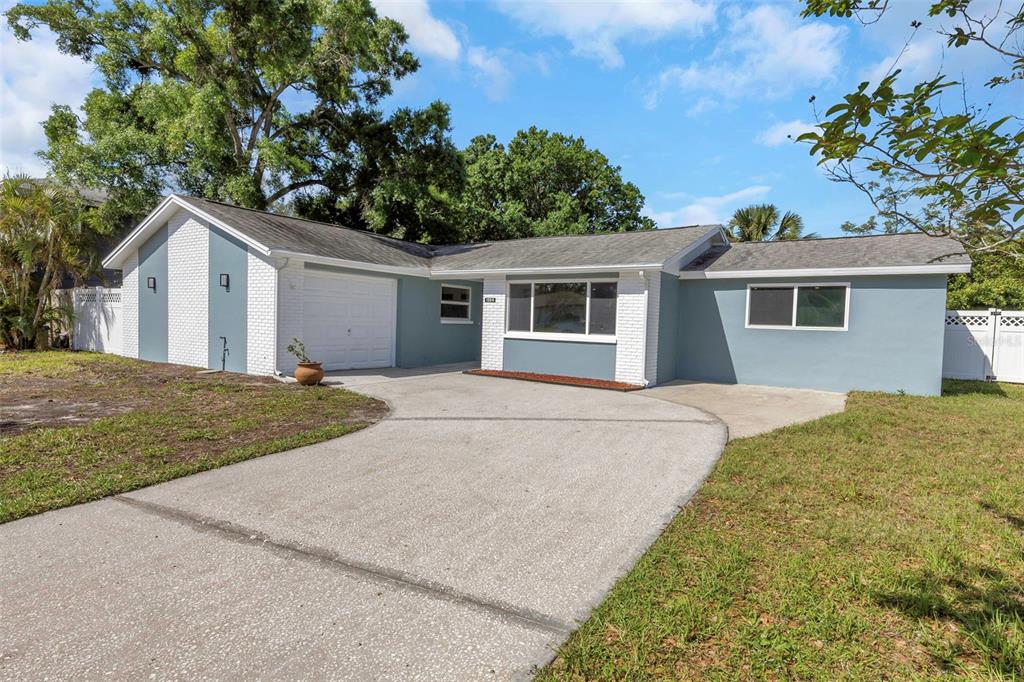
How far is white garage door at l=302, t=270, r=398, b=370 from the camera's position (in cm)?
1196

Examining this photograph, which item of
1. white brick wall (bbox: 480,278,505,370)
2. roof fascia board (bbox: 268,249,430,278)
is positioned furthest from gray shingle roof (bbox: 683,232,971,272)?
roof fascia board (bbox: 268,249,430,278)

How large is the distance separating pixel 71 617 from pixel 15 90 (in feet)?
74.5

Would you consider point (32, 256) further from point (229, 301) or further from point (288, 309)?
point (288, 309)

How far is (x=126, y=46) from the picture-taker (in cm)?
2159

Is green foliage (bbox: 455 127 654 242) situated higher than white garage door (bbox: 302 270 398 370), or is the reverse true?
green foliage (bbox: 455 127 654 242)

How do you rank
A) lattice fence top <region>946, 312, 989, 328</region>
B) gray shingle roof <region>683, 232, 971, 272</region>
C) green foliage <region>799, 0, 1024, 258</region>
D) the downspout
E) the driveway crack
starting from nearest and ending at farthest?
green foliage <region>799, 0, 1024, 258</region>, the driveway crack, gray shingle roof <region>683, 232, 971, 272</region>, the downspout, lattice fence top <region>946, 312, 989, 328</region>

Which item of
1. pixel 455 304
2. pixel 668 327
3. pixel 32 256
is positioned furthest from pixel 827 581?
pixel 32 256

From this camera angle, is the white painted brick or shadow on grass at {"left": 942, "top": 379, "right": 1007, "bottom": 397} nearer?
shadow on grass at {"left": 942, "top": 379, "right": 1007, "bottom": 397}

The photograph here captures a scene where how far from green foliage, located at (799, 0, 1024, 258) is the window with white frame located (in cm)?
889

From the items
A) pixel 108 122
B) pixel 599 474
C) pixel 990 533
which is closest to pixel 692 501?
pixel 599 474

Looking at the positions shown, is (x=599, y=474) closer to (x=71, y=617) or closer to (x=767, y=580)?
(x=767, y=580)

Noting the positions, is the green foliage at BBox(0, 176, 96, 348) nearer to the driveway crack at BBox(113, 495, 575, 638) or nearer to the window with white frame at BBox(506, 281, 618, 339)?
the window with white frame at BBox(506, 281, 618, 339)

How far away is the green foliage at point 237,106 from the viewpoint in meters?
19.3

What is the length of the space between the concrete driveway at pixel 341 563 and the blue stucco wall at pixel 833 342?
6.81 meters
